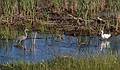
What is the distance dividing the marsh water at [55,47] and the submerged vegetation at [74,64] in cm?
127

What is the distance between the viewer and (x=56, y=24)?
14789 mm

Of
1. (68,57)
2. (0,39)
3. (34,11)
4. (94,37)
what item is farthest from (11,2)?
(68,57)

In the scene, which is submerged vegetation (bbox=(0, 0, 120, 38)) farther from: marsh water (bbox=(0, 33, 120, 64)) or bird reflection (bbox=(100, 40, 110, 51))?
bird reflection (bbox=(100, 40, 110, 51))

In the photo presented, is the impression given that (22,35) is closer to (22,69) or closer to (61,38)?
(61,38)

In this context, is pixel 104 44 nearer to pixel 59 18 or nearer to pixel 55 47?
pixel 55 47

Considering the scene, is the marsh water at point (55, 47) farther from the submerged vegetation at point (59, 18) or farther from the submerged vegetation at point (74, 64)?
the submerged vegetation at point (74, 64)

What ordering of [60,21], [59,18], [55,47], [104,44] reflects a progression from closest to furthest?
[55,47], [104,44], [60,21], [59,18]

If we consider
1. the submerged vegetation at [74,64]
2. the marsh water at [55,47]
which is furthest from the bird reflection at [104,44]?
the submerged vegetation at [74,64]

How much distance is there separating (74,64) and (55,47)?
3444 millimetres

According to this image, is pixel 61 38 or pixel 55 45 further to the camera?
pixel 61 38

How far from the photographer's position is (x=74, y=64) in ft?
29.8

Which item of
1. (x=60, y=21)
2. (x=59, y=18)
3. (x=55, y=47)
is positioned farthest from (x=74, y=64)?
(x=59, y=18)

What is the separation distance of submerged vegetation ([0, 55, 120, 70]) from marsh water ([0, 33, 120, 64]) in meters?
1.27

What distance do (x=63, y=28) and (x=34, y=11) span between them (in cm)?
108
